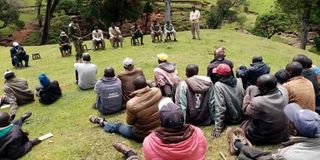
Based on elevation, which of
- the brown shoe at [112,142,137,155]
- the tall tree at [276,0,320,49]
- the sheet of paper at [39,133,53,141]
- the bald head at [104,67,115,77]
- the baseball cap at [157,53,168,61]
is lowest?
the sheet of paper at [39,133,53,141]

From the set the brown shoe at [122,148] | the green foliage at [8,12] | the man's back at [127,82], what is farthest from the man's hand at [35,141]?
the green foliage at [8,12]

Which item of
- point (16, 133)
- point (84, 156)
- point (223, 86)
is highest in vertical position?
point (223, 86)

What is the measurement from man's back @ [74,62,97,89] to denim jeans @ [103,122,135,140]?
391 centimetres

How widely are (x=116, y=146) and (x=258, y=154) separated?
3.28 meters

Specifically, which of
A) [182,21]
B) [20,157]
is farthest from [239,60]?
[182,21]

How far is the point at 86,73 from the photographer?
14203 mm

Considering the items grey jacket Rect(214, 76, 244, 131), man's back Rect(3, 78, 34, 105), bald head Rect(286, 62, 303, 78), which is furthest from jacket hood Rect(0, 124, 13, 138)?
bald head Rect(286, 62, 303, 78)

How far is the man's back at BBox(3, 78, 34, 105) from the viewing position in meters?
13.3

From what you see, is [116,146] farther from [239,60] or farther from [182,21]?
[182,21]

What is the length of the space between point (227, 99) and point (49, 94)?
7.07 metres

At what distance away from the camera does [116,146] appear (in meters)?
8.85

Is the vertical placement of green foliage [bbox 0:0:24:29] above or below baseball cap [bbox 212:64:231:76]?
above

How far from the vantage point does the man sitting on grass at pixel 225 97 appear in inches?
379

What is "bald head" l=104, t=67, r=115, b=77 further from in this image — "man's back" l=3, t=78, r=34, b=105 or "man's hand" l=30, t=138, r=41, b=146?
"man's back" l=3, t=78, r=34, b=105
